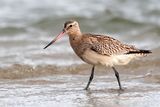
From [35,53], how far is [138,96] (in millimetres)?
5019

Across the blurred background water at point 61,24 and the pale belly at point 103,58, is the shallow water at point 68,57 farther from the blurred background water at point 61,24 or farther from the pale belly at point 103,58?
the pale belly at point 103,58

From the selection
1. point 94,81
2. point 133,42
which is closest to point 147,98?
point 94,81

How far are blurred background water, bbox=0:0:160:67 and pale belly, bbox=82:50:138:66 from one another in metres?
2.87

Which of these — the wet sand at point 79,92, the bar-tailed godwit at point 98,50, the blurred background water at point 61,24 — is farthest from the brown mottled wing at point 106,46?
the blurred background water at point 61,24

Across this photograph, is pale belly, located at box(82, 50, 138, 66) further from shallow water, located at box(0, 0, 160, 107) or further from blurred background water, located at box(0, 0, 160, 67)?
blurred background water, located at box(0, 0, 160, 67)

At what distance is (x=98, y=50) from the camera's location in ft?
34.9

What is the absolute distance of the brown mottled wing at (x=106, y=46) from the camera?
1068 cm

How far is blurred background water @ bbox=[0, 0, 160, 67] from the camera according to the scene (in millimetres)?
14500

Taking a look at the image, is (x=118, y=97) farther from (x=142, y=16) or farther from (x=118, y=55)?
(x=142, y=16)

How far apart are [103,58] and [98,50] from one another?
0.16 m

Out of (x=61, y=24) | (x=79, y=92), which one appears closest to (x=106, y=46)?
(x=79, y=92)

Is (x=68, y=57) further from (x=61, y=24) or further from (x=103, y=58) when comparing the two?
(x=61, y=24)

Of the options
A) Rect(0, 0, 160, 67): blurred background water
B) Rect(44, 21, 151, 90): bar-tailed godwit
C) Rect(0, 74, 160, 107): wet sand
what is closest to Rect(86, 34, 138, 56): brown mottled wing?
Rect(44, 21, 151, 90): bar-tailed godwit

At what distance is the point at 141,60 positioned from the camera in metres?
13.5
